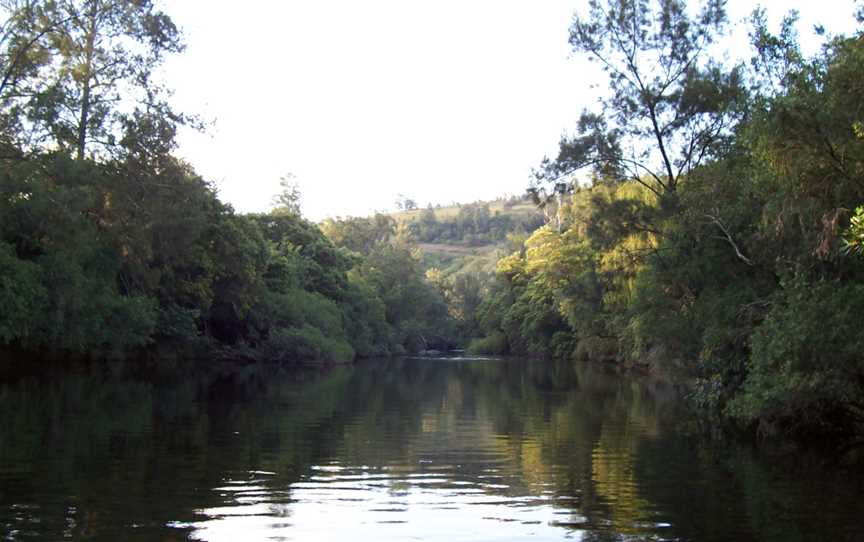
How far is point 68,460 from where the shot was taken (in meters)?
15.5

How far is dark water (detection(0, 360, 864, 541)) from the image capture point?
1128 centimetres

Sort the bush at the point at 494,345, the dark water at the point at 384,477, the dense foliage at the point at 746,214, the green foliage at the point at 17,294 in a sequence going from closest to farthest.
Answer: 1. the dark water at the point at 384,477
2. the dense foliage at the point at 746,214
3. the green foliage at the point at 17,294
4. the bush at the point at 494,345

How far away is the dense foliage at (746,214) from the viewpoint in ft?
53.1

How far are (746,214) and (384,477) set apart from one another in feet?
44.2

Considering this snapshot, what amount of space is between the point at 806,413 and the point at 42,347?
3789cm

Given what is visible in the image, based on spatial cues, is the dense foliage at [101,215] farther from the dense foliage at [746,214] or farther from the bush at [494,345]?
the bush at [494,345]


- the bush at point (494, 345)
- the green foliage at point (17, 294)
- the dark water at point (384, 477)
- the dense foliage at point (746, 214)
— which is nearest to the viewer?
the dark water at point (384, 477)

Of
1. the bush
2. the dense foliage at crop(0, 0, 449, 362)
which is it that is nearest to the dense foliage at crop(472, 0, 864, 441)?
the dense foliage at crop(0, 0, 449, 362)

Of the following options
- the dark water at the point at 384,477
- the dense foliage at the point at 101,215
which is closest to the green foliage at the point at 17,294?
the dense foliage at the point at 101,215

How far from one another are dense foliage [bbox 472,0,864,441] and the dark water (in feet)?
6.86

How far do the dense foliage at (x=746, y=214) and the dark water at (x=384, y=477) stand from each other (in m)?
2.09

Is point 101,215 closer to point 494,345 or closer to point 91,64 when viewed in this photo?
point 91,64

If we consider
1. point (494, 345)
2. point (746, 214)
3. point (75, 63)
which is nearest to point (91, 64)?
point (75, 63)

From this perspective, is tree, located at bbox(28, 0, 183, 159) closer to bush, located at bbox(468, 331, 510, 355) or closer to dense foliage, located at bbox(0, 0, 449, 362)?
dense foliage, located at bbox(0, 0, 449, 362)
